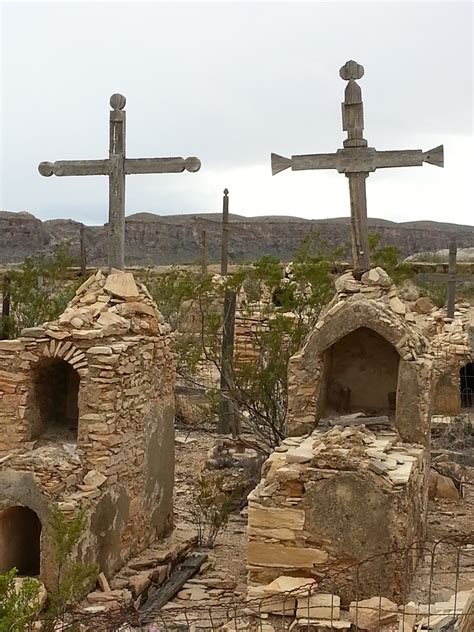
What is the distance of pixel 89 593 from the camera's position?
Result: 8.65 meters

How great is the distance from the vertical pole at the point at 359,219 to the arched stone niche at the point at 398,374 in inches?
31.6

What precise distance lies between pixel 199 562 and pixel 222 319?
5.96m

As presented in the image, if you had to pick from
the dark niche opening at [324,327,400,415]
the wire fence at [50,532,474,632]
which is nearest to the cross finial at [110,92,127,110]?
the dark niche opening at [324,327,400,415]

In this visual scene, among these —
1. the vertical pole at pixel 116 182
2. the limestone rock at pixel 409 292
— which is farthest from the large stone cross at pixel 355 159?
the limestone rock at pixel 409 292

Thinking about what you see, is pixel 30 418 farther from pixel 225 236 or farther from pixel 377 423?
pixel 225 236

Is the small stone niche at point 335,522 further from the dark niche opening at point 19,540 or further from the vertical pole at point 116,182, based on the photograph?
the vertical pole at point 116,182

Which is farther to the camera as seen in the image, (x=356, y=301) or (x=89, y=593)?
(x=356, y=301)

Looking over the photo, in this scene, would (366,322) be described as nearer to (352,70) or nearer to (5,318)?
(352,70)

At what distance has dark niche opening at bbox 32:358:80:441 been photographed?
9.76 meters

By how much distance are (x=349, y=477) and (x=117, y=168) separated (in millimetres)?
4968

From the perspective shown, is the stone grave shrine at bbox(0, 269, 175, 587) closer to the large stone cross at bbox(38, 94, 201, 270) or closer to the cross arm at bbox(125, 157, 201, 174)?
the large stone cross at bbox(38, 94, 201, 270)

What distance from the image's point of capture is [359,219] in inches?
404

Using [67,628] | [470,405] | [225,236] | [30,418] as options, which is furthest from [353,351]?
[225,236]

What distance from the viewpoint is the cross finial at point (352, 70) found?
9.98 m
